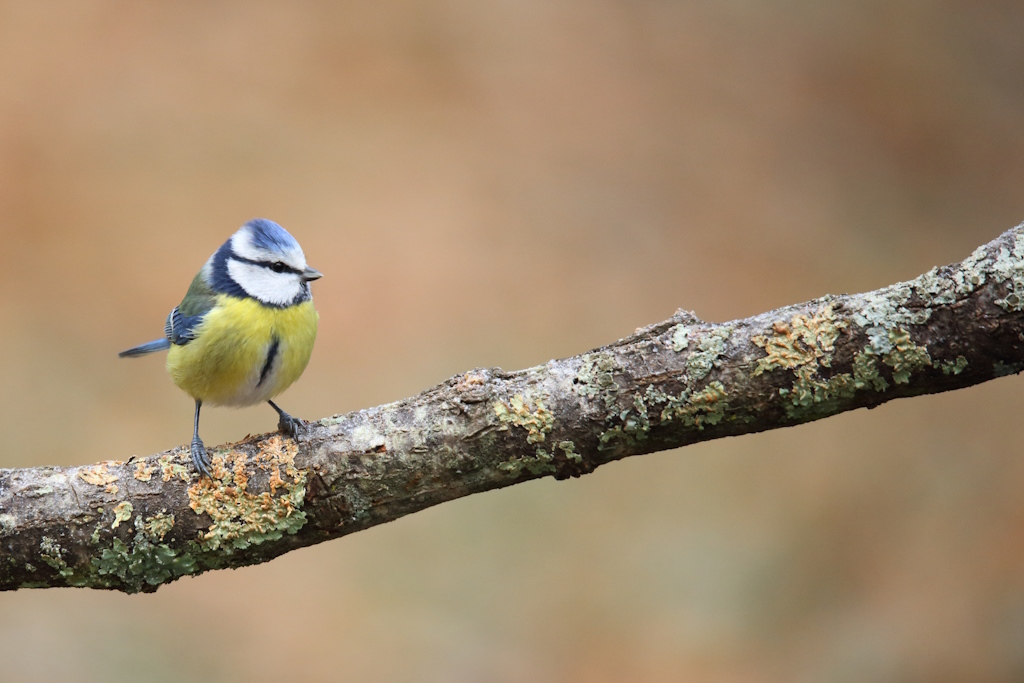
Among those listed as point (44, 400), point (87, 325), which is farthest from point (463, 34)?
point (44, 400)

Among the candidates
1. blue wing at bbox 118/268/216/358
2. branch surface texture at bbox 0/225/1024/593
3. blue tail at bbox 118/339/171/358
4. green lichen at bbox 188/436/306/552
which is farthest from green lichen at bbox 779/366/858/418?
blue tail at bbox 118/339/171/358

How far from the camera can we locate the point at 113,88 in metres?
3.64

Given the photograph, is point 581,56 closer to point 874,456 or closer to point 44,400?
point 874,456

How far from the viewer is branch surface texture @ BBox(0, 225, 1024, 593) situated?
1.12m

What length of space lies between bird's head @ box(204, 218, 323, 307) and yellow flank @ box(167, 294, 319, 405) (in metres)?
0.03

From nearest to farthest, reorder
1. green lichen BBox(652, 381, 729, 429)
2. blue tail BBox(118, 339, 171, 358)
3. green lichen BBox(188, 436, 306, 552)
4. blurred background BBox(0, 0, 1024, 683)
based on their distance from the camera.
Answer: green lichen BBox(652, 381, 729, 429) < green lichen BBox(188, 436, 306, 552) < blue tail BBox(118, 339, 171, 358) < blurred background BBox(0, 0, 1024, 683)

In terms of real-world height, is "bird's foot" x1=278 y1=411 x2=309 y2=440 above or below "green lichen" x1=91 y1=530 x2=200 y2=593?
above

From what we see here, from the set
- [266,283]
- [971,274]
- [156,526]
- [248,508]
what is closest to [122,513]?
[156,526]

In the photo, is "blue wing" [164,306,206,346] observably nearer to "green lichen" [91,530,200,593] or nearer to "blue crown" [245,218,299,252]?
"blue crown" [245,218,299,252]

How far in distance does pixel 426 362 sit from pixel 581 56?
1590 mm

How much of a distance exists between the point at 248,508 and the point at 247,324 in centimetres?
46

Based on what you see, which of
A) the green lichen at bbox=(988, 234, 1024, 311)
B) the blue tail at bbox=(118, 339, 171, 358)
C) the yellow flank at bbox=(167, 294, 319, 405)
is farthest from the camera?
the blue tail at bbox=(118, 339, 171, 358)

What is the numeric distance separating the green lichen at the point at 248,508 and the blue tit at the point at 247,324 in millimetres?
300

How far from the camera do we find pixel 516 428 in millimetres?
1298
